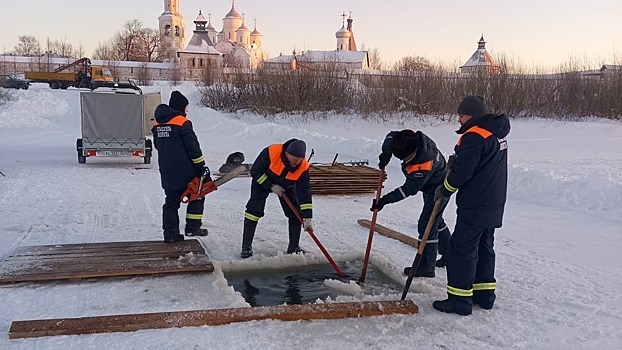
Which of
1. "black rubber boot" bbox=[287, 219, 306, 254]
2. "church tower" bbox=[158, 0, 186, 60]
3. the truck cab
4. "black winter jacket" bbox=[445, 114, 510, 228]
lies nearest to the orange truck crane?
the truck cab

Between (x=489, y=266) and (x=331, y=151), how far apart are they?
42.2ft

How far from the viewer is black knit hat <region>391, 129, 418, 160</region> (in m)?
5.08

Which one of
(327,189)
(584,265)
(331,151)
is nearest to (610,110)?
(331,151)

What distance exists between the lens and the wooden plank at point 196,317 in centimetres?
403

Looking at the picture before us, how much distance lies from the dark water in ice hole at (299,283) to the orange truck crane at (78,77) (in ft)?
148

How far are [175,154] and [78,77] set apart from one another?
4606 centimetres

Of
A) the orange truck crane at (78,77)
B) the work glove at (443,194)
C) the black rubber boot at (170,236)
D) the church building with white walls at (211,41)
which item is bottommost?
the black rubber boot at (170,236)

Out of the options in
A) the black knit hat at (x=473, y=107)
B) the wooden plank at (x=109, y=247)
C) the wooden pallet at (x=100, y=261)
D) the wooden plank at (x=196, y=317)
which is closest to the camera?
the wooden plank at (x=196, y=317)

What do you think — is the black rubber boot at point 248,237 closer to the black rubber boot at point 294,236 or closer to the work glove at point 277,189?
the black rubber boot at point 294,236

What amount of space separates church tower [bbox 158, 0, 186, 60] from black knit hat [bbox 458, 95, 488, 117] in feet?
262

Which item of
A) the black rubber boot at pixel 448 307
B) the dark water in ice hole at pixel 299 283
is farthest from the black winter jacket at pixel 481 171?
the dark water in ice hole at pixel 299 283

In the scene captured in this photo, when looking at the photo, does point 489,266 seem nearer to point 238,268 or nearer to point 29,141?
point 238,268

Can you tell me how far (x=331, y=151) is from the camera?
17547mm

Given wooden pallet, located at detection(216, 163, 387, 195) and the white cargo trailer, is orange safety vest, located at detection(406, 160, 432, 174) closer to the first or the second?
wooden pallet, located at detection(216, 163, 387, 195)
